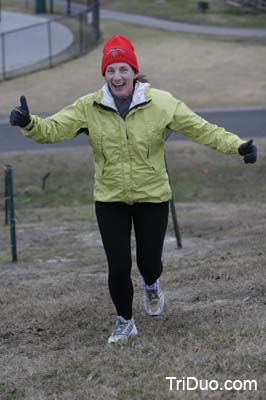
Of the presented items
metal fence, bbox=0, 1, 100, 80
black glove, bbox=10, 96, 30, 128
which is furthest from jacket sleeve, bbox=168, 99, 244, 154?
metal fence, bbox=0, 1, 100, 80

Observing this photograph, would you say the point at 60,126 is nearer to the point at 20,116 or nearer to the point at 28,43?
the point at 20,116

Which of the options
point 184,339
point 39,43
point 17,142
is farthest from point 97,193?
point 39,43

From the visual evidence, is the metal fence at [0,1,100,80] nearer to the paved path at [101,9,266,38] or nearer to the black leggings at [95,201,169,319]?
the paved path at [101,9,266,38]

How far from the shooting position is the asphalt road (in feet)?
60.8

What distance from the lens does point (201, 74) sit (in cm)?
2730

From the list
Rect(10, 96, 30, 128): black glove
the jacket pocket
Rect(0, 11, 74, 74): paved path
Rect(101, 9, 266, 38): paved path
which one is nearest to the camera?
Rect(10, 96, 30, 128): black glove

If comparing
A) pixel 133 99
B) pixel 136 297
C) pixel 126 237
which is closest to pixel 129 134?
pixel 133 99

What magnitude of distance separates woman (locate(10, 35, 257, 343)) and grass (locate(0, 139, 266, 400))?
0.58 meters

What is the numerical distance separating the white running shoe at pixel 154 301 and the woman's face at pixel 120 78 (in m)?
1.32

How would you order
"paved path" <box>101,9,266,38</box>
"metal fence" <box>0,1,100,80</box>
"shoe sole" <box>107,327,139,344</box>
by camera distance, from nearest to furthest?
"shoe sole" <box>107,327,139,344</box> → "metal fence" <box>0,1,100,80</box> → "paved path" <box>101,9,266,38</box>

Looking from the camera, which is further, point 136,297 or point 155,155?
point 136,297

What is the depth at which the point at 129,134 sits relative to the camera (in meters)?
5.01

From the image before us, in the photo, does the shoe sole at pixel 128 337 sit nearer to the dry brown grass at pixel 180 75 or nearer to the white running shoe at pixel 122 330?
the white running shoe at pixel 122 330

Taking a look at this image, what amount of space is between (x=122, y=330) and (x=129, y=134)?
1.19 metres
